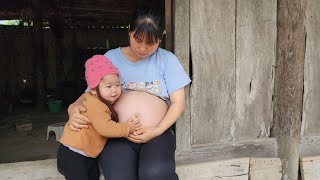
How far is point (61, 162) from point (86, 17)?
7383 millimetres

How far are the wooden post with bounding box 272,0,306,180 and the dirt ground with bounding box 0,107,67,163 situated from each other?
2.90 meters

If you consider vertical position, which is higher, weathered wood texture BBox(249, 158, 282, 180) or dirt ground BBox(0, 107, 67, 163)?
weathered wood texture BBox(249, 158, 282, 180)

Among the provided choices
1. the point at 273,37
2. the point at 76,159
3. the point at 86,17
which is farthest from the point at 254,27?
the point at 86,17

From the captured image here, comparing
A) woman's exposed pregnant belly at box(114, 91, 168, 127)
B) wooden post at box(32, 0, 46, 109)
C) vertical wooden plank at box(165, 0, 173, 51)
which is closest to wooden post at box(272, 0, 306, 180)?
vertical wooden plank at box(165, 0, 173, 51)

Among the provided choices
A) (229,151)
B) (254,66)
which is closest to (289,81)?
(254,66)

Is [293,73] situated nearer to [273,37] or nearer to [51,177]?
[273,37]

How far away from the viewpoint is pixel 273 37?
307cm

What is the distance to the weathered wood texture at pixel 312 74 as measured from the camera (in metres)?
3.13

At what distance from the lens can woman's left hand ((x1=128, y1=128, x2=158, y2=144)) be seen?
2.09 metres

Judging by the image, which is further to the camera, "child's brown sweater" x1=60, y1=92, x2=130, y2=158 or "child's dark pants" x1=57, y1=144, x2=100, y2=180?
"child's dark pants" x1=57, y1=144, x2=100, y2=180

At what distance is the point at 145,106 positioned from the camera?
2230 millimetres

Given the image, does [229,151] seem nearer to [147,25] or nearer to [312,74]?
[312,74]

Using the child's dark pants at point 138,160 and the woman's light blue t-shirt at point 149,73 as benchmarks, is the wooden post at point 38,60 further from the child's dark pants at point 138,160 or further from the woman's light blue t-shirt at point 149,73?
the child's dark pants at point 138,160

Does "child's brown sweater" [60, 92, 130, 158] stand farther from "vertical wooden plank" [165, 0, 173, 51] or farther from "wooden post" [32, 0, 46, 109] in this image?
"wooden post" [32, 0, 46, 109]
